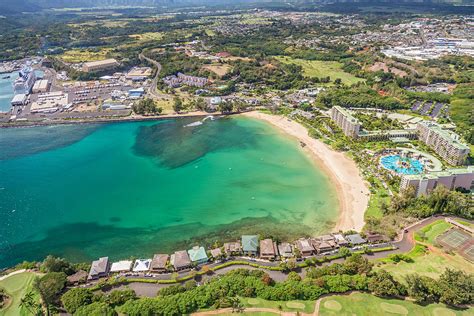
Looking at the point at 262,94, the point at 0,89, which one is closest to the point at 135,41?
the point at 0,89

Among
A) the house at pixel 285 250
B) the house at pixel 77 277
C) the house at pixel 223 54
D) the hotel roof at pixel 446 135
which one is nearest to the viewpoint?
the house at pixel 77 277

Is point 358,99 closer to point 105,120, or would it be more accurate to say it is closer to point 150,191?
point 150,191

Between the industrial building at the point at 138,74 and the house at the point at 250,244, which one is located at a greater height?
the industrial building at the point at 138,74

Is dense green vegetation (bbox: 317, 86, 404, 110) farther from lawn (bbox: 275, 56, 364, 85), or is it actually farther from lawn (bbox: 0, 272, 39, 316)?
lawn (bbox: 0, 272, 39, 316)

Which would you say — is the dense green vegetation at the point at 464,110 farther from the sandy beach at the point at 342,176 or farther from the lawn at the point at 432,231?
the lawn at the point at 432,231

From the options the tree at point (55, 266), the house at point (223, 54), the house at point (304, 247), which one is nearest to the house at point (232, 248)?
the house at point (304, 247)

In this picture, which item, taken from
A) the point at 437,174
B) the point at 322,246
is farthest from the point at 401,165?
the point at 322,246
